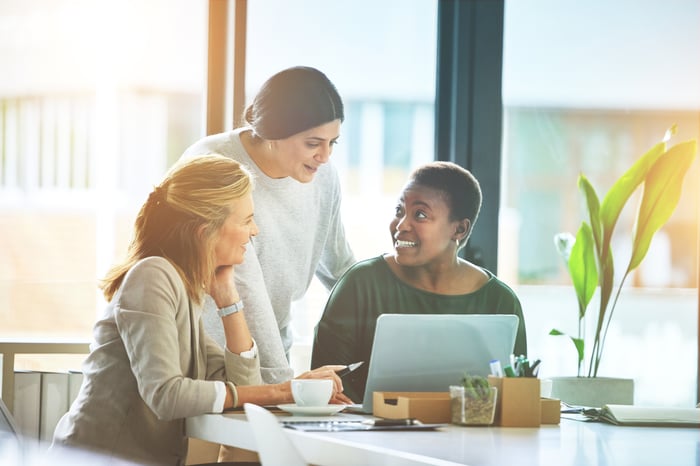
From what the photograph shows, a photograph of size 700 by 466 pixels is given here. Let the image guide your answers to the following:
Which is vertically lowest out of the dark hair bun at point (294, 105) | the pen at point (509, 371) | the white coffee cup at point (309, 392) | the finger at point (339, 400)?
the finger at point (339, 400)

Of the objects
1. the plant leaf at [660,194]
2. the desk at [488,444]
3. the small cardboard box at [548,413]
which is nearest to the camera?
the desk at [488,444]

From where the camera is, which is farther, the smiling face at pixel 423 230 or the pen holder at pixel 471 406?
the smiling face at pixel 423 230

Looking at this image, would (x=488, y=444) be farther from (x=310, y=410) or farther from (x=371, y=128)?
(x=371, y=128)

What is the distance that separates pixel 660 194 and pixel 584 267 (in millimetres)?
369

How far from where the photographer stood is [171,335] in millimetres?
2004

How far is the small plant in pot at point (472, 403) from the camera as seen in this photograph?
76.5 inches

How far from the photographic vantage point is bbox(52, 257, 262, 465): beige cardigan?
195 cm

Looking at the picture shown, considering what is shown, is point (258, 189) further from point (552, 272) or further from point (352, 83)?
point (552, 272)

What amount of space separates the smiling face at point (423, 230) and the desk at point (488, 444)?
105 cm

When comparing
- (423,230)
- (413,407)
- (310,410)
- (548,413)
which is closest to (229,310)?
(310,410)

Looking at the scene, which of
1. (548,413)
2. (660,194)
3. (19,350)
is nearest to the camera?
(548,413)

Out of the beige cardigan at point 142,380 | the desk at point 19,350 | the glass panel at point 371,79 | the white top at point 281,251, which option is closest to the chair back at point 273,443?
the beige cardigan at point 142,380

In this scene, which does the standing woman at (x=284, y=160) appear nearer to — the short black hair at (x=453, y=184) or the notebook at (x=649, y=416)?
the short black hair at (x=453, y=184)

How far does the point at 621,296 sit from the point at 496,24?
113 cm
